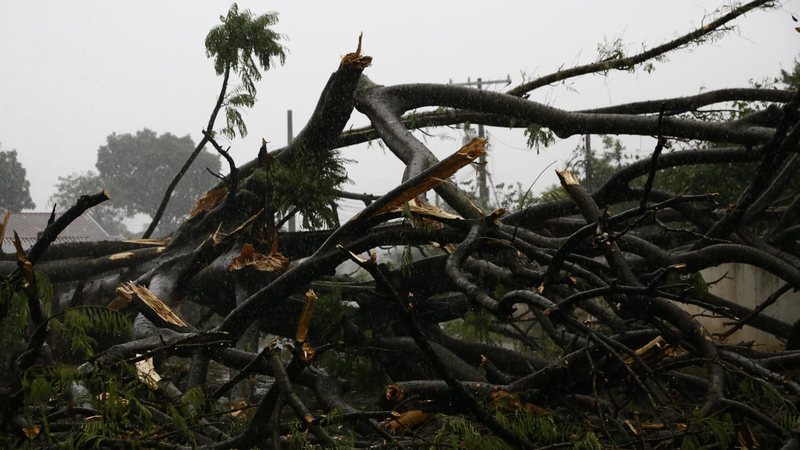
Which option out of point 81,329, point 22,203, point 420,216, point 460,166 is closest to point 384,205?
point 420,216

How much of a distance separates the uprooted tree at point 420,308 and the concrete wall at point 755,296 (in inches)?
37.0

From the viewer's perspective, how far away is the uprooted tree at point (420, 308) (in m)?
1.90

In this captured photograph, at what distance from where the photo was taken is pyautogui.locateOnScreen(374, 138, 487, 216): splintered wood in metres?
2.59

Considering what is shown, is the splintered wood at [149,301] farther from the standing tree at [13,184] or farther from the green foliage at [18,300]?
the standing tree at [13,184]

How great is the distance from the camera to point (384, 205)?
9.48ft

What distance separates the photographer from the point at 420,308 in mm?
4070

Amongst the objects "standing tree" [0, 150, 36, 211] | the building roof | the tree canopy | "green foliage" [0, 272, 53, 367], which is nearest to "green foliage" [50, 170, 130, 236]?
the tree canopy

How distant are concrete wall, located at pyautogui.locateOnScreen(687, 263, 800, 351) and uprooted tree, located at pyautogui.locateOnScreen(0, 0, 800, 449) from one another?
0.94 meters

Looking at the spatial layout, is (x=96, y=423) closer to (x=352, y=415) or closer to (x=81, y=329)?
(x=81, y=329)

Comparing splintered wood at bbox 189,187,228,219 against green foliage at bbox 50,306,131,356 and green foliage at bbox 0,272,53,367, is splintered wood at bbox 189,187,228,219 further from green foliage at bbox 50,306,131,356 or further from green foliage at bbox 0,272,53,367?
green foliage at bbox 50,306,131,356

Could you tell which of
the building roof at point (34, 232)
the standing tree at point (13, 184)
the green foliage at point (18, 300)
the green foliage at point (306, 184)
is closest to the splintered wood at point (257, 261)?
the green foliage at point (306, 184)

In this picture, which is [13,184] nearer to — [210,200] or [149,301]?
[210,200]

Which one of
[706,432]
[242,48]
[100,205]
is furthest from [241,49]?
[100,205]

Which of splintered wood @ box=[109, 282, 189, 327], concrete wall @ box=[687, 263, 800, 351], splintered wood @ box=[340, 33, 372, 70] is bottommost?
concrete wall @ box=[687, 263, 800, 351]
